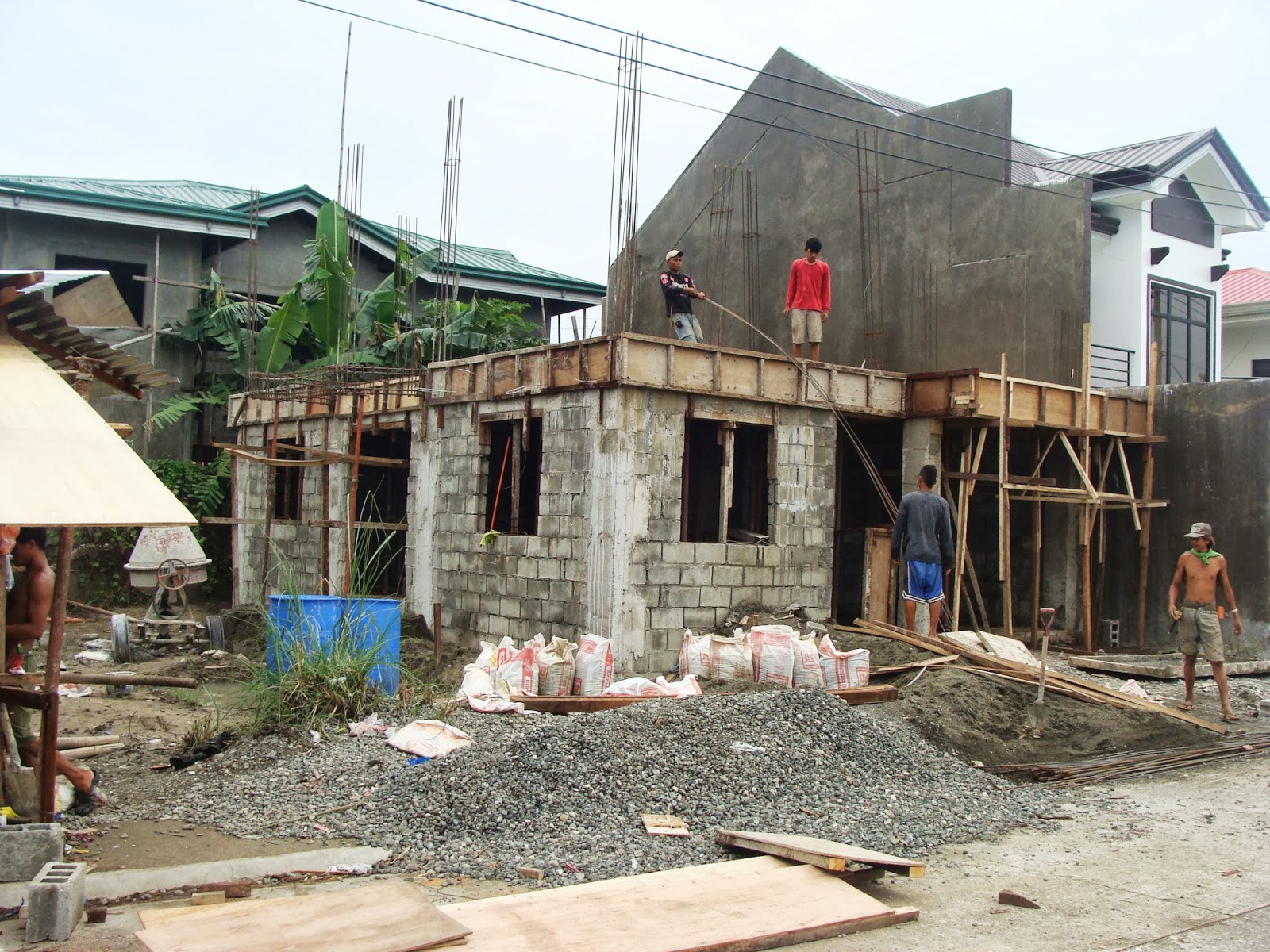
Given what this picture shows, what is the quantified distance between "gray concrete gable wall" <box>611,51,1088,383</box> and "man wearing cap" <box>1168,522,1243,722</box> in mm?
5492

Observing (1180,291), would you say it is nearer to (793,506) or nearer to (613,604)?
(793,506)

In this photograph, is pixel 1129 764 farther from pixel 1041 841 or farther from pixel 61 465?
pixel 61 465

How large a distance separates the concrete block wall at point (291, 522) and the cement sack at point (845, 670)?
813 cm

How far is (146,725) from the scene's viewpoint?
10.8m

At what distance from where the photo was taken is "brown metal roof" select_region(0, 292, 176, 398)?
6.20 metres

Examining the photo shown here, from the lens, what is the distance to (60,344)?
643 cm

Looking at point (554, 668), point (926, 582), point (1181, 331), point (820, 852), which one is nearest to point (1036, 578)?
point (926, 582)

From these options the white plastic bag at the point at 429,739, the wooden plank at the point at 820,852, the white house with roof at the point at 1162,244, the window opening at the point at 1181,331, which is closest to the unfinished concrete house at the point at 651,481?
the white plastic bag at the point at 429,739

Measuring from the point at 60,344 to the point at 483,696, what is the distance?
4.35 m

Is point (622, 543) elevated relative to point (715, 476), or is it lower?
lower

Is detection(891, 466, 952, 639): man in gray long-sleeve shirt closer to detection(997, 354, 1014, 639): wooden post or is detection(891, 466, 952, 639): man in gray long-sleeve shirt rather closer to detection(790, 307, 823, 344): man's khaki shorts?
detection(997, 354, 1014, 639): wooden post

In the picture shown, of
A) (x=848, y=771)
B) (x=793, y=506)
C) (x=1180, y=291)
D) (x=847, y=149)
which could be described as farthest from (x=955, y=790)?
(x=1180, y=291)

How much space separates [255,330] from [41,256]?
3.95 meters

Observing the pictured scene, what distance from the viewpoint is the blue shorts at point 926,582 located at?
1266 cm
